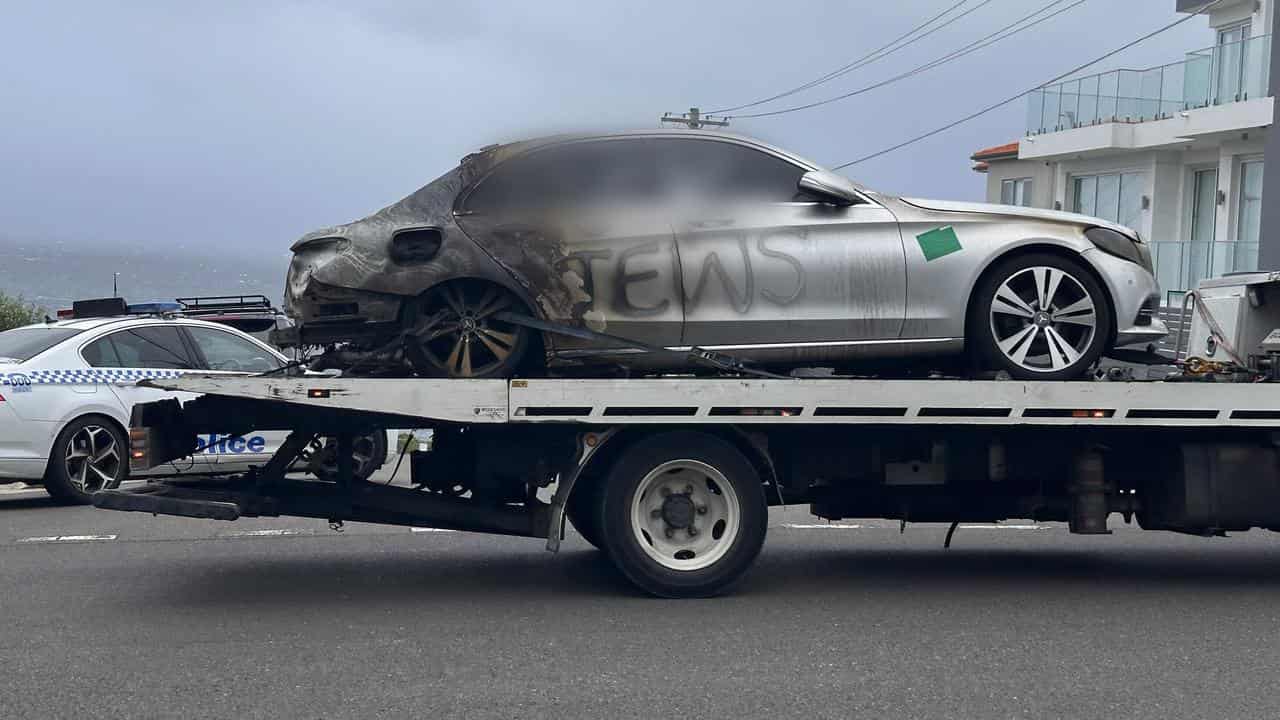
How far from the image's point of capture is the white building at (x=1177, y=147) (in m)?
27.0

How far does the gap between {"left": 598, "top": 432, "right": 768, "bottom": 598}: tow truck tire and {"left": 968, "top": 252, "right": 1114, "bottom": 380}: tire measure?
1533 millimetres

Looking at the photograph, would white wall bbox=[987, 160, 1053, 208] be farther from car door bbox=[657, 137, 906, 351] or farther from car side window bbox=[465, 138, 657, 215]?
car side window bbox=[465, 138, 657, 215]

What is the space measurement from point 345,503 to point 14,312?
26728 mm

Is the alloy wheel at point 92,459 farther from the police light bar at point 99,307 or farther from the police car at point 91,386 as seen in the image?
the police light bar at point 99,307

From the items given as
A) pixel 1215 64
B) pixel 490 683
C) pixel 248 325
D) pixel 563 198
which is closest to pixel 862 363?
pixel 563 198

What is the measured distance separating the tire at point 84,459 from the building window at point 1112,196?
2368 cm

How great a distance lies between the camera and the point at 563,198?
771 cm

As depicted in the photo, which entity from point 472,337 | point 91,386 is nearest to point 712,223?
point 472,337

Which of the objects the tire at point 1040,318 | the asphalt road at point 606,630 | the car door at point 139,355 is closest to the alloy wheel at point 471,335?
the asphalt road at point 606,630

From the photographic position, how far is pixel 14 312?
3139 cm

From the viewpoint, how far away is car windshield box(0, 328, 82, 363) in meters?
11.5

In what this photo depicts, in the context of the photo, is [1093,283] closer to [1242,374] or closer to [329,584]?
[1242,374]

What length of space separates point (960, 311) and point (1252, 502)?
6.35 feet

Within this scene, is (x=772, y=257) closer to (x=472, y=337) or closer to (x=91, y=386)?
(x=472, y=337)
